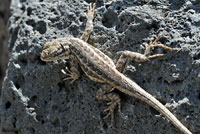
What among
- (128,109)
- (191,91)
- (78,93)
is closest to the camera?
(191,91)

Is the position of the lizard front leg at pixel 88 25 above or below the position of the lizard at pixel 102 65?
above

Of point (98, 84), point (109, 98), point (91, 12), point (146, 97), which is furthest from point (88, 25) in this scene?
point (146, 97)

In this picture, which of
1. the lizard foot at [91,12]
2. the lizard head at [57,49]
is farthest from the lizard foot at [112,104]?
the lizard foot at [91,12]

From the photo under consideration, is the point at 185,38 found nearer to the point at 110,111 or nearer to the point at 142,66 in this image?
the point at 142,66

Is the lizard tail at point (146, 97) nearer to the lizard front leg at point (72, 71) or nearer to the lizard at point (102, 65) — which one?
the lizard at point (102, 65)

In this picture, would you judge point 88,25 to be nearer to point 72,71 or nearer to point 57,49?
point 57,49

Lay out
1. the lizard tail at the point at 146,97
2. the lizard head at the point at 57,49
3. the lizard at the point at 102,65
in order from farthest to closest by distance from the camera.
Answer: the lizard head at the point at 57,49 → the lizard at the point at 102,65 → the lizard tail at the point at 146,97

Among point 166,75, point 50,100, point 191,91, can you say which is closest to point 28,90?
point 50,100
